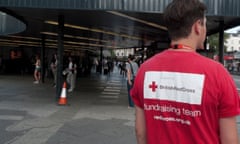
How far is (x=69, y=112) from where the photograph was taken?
10398 mm

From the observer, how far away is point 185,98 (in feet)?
6.38

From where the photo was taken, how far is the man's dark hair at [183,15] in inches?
77.2

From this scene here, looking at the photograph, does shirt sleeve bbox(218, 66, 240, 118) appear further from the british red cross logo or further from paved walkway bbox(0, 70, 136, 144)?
paved walkway bbox(0, 70, 136, 144)

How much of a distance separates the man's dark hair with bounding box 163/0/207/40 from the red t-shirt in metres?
0.13

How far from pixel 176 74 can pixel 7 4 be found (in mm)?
9682

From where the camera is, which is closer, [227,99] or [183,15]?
[227,99]

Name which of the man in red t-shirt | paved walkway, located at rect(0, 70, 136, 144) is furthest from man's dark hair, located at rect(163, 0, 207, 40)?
paved walkway, located at rect(0, 70, 136, 144)

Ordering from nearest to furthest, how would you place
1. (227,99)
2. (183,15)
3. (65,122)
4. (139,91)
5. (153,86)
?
(227,99), (183,15), (153,86), (139,91), (65,122)

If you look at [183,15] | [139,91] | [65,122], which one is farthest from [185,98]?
[65,122]

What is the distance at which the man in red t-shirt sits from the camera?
6.18ft

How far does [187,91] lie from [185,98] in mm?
40

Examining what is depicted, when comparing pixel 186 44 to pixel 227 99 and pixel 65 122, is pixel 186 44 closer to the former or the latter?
pixel 227 99

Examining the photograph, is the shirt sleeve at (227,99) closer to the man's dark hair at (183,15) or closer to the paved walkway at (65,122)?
the man's dark hair at (183,15)

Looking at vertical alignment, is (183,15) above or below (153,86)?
above
